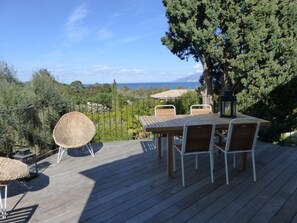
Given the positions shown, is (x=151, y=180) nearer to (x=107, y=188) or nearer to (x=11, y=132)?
(x=107, y=188)

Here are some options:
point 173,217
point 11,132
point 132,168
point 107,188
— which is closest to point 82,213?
point 107,188

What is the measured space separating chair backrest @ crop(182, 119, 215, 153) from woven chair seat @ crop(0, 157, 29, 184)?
1.74m

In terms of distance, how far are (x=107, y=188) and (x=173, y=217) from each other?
3.22 feet

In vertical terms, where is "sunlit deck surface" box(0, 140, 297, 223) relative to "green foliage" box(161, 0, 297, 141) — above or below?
below

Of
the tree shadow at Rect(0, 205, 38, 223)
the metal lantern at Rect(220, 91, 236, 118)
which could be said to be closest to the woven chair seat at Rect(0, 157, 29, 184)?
the tree shadow at Rect(0, 205, 38, 223)

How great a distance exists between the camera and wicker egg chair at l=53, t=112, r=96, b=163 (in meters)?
4.05

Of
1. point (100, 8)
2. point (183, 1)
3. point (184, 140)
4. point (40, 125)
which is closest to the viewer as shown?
point (184, 140)

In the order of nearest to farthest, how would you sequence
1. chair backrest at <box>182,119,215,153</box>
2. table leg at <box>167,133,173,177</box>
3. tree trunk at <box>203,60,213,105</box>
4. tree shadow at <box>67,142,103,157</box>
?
chair backrest at <box>182,119,215,153</box> < table leg at <box>167,133,173,177</box> < tree shadow at <box>67,142,103,157</box> < tree trunk at <box>203,60,213,105</box>

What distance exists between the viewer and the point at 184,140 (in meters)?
2.83

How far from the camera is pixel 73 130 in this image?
429cm

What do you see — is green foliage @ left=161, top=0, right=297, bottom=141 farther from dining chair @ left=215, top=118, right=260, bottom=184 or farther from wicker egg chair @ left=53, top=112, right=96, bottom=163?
wicker egg chair @ left=53, top=112, right=96, bottom=163

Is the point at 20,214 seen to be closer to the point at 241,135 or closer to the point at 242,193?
the point at 242,193

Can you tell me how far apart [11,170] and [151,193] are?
147cm

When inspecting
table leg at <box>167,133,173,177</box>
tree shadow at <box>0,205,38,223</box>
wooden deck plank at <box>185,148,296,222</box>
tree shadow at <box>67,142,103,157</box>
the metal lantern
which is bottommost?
wooden deck plank at <box>185,148,296,222</box>
